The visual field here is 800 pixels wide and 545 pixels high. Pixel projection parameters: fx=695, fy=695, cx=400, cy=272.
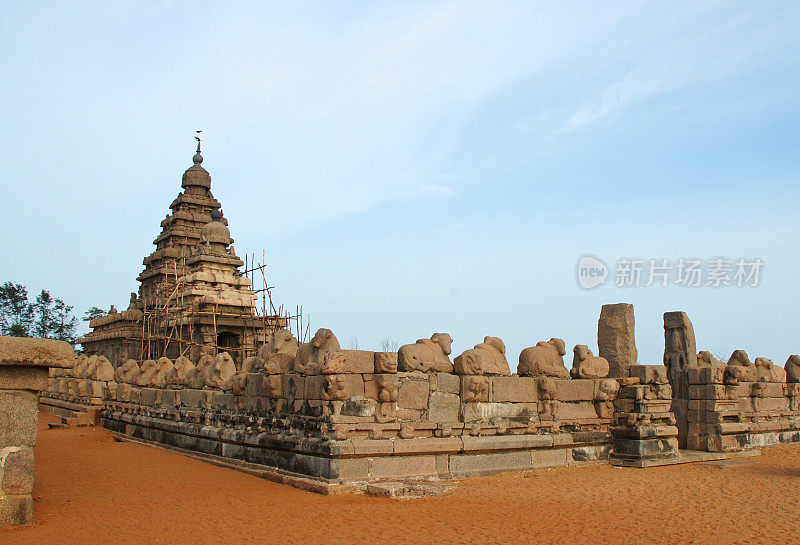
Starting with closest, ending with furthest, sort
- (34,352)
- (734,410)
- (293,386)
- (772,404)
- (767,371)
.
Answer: (34,352), (293,386), (734,410), (772,404), (767,371)

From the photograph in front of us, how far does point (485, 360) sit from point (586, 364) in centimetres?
238

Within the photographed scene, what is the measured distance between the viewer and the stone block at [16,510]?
5.63 metres

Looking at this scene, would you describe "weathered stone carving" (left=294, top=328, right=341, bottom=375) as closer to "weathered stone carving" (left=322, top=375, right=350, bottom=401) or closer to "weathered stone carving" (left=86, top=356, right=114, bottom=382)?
"weathered stone carving" (left=322, top=375, right=350, bottom=401)

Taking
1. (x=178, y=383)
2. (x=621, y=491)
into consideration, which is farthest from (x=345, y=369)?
(x=178, y=383)

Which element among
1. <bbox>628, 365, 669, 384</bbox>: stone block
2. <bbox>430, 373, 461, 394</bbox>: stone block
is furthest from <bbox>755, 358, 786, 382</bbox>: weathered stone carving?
<bbox>430, 373, 461, 394</bbox>: stone block

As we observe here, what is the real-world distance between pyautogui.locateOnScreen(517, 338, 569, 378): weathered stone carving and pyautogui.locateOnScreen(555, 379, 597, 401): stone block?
5.9 inches

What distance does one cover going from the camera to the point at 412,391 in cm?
890

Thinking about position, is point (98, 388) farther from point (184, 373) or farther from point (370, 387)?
point (370, 387)

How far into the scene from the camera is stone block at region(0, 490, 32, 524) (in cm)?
563

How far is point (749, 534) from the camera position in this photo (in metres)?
6.20

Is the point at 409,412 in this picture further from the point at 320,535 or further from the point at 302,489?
the point at 320,535

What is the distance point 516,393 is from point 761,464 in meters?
4.61

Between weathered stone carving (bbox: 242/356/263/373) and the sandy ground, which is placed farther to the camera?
weathered stone carving (bbox: 242/356/263/373)

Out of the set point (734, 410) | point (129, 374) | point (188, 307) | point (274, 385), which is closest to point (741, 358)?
point (734, 410)
